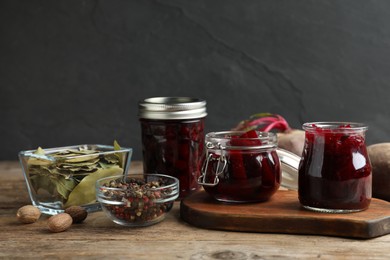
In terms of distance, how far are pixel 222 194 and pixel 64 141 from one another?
1143 millimetres

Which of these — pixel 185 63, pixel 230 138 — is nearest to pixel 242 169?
pixel 230 138

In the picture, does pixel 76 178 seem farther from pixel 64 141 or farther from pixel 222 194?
pixel 64 141

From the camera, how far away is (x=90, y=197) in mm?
1411

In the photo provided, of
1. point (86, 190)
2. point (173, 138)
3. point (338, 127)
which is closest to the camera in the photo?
point (338, 127)

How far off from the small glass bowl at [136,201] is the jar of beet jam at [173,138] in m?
0.18

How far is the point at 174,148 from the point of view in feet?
4.95

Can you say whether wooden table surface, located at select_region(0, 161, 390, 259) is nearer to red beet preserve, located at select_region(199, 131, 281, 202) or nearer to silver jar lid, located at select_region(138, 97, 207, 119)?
red beet preserve, located at select_region(199, 131, 281, 202)

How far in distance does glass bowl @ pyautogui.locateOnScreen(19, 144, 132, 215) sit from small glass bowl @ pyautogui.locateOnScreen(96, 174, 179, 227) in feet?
0.25

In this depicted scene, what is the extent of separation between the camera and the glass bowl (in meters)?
1.37

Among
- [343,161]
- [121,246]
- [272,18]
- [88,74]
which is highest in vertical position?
[272,18]

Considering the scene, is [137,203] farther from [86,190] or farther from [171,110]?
[171,110]

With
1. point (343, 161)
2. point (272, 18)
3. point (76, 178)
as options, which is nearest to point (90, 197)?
point (76, 178)

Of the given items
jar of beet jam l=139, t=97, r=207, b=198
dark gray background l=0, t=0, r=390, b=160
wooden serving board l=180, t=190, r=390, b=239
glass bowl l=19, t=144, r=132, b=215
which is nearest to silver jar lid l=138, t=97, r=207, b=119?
jar of beet jam l=139, t=97, r=207, b=198

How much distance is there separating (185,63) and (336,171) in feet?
3.81
